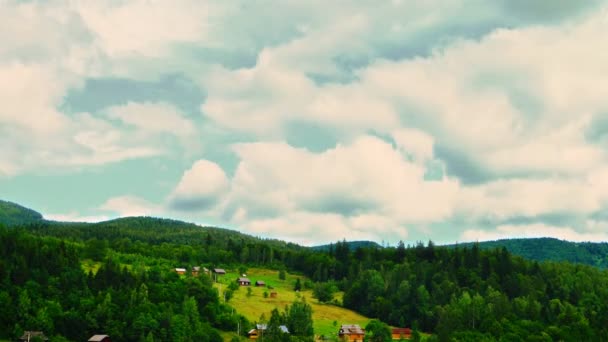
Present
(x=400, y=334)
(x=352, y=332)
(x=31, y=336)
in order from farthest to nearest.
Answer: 1. (x=400, y=334)
2. (x=352, y=332)
3. (x=31, y=336)

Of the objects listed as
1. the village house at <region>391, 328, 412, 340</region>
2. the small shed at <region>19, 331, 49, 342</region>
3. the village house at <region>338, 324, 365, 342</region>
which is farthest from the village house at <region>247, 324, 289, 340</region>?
the small shed at <region>19, 331, 49, 342</region>

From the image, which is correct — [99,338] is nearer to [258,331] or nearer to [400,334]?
[258,331]

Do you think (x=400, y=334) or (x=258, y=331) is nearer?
(x=258, y=331)

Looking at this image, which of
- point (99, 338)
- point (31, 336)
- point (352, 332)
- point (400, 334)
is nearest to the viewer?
point (31, 336)

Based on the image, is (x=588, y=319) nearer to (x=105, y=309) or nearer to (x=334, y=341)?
(x=334, y=341)

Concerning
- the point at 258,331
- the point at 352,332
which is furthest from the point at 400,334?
the point at 258,331

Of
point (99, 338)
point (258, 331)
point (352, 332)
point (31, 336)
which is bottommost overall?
point (99, 338)

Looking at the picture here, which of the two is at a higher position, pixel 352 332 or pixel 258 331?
pixel 352 332

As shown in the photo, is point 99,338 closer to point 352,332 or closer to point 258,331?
point 258,331

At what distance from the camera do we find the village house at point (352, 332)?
611 ft

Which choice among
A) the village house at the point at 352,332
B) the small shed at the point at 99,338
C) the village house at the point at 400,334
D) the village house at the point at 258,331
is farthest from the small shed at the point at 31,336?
the village house at the point at 400,334

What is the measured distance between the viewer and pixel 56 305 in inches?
6147

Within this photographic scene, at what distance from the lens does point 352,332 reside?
188 metres

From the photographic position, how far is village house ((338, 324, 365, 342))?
611 ft
